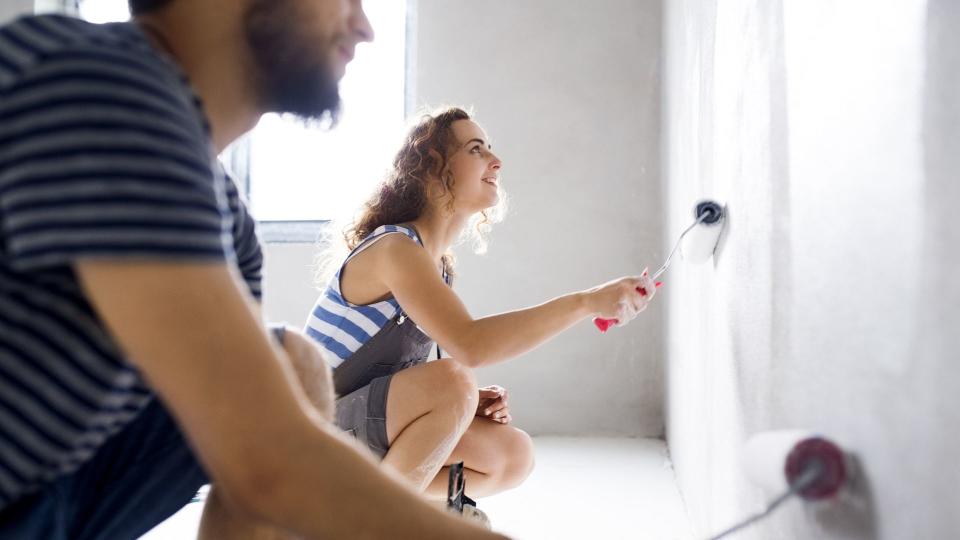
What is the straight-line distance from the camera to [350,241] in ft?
5.27

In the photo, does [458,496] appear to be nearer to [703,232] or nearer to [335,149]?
[703,232]

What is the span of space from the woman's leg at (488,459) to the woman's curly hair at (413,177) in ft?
1.48

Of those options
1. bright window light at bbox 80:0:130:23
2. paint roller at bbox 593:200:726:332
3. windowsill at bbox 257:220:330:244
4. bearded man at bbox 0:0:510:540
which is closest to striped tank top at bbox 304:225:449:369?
paint roller at bbox 593:200:726:332

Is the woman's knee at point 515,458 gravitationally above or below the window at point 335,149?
below

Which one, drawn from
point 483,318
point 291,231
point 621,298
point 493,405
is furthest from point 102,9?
point 621,298

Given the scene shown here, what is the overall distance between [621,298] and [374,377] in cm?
49

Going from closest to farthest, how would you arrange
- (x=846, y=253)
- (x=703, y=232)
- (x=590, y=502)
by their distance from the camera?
(x=846, y=253)
(x=703, y=232)
(x=590, y=502)

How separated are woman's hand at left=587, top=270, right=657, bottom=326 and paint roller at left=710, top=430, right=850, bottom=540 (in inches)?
22.8

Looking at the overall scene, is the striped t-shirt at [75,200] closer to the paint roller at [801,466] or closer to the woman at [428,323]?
the paint roller at [801,466]

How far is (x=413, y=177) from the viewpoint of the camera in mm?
1622

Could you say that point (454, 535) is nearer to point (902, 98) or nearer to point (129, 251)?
point (129, 251)

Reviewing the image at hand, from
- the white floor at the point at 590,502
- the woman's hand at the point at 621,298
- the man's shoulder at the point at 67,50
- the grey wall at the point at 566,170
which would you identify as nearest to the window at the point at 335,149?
the grey wall at the point at 566,170

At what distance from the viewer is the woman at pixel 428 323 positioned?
1.38 metres

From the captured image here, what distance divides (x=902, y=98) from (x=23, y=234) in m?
0.56
